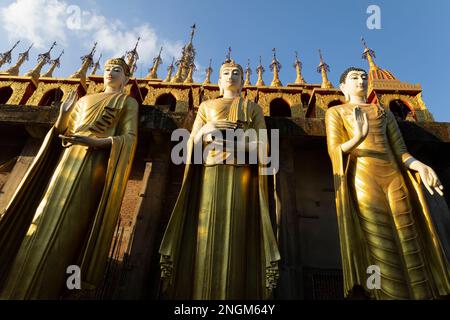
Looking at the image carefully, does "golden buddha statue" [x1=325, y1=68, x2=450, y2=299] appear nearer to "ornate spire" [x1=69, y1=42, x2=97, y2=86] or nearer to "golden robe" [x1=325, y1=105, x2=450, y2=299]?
"golden robe" [x1=325, y1=105, x2=450, y2=299]

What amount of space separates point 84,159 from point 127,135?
71cm

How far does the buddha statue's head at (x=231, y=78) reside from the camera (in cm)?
571

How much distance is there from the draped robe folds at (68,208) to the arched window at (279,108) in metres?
13.8

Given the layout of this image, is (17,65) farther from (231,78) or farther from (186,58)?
(231,78)

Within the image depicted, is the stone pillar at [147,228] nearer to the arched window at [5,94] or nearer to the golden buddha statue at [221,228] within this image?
the golden buddha statue at [221,228]

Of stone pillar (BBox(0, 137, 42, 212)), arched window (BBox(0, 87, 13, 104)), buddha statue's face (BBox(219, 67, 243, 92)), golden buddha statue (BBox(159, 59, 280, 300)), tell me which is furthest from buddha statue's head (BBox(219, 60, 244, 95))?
arched window (BBox(0, 87, 13, 104))

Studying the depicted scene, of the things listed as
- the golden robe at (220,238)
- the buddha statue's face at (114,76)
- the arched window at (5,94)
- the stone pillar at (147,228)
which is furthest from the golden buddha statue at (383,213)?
the arched window at (5,94)

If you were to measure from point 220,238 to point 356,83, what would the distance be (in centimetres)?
366

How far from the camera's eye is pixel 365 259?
4.16 metres

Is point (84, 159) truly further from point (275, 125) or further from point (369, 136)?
point (369, 136)

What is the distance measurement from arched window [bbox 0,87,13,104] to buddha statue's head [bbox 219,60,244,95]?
54.4ft

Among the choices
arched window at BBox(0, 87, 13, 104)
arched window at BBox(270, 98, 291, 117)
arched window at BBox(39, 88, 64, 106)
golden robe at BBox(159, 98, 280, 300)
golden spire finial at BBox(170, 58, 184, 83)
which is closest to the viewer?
golden robe at BBox(159, 98, 280, 300)

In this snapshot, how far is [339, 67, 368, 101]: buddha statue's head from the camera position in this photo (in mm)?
5734
